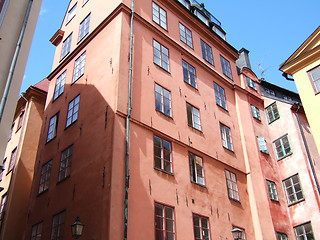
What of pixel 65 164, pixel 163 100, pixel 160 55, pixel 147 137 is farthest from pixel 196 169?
pixel 160 55

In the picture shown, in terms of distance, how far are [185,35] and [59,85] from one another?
25.3 ft

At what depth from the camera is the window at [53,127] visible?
1755cm

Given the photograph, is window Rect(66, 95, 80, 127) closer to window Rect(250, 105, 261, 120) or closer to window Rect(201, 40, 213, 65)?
window Rect(201, 40, 213, 65)

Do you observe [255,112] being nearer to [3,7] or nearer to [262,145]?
[262,145]

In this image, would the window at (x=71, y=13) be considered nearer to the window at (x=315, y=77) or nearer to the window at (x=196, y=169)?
the window at (x=196, y=169)

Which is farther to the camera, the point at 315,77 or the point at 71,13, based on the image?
the point at 71,13

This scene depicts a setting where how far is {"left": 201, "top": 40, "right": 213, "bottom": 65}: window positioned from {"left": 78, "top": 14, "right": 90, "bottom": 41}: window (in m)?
6.89

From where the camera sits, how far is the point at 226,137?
19188mm

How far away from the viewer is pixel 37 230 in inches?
591

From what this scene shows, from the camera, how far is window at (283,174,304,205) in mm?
19484

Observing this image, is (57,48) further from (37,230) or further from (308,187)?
(308,187)

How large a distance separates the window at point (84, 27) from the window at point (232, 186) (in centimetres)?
1058

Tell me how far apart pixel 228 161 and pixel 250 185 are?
5.81 feet

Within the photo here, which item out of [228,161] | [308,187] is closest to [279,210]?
[308,187]
